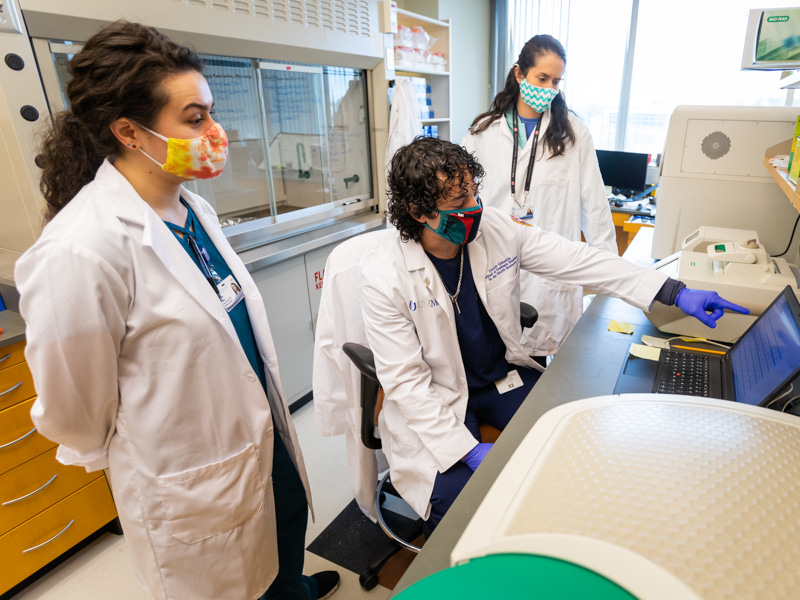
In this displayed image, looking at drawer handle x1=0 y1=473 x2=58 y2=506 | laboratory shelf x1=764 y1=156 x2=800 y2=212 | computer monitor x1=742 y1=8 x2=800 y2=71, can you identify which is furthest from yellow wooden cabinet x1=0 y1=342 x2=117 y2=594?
computer monitor x1=742 y1=8 x2=800 y2=71

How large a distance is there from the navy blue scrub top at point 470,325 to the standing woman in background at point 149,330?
1.88 feet

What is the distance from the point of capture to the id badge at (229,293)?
3.74ft

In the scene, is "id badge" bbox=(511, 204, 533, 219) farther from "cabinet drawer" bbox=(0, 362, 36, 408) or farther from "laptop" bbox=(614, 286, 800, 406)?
"cabinet drawer" bbox=(0, 362, 36, 408)

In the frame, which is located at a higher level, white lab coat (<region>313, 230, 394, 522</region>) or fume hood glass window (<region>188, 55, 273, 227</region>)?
fume hood glass window (<region>188, 55, 273, 227</region>)

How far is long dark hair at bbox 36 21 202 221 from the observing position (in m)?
0.93

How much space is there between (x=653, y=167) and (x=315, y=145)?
267cm

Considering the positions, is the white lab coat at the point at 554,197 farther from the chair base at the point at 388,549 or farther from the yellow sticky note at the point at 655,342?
the chair base at the point at 388,549

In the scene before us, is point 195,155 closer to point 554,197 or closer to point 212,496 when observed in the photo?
point 212,496

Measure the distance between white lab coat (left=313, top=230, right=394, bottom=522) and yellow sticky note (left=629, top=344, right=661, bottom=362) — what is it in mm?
753

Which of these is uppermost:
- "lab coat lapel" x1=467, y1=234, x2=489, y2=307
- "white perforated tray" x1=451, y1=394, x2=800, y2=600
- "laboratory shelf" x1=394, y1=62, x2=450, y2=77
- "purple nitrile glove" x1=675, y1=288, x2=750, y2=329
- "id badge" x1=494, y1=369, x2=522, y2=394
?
"laboratory shelf" x1=394, y1=62, x2=450, y2=77

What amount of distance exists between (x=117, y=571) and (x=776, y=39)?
109 inches

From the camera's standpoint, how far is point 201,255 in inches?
44.6

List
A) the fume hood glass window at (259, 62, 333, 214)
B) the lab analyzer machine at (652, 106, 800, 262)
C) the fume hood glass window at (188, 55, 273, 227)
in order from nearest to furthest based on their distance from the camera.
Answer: the lab analyzer machine at (652, 106, 800, 262) < the fume hood glass window at (188, 55, 273, 227) < the fume hood glass window at (259, 62, 333, 214)

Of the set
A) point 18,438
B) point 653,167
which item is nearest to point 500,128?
point 18,438
